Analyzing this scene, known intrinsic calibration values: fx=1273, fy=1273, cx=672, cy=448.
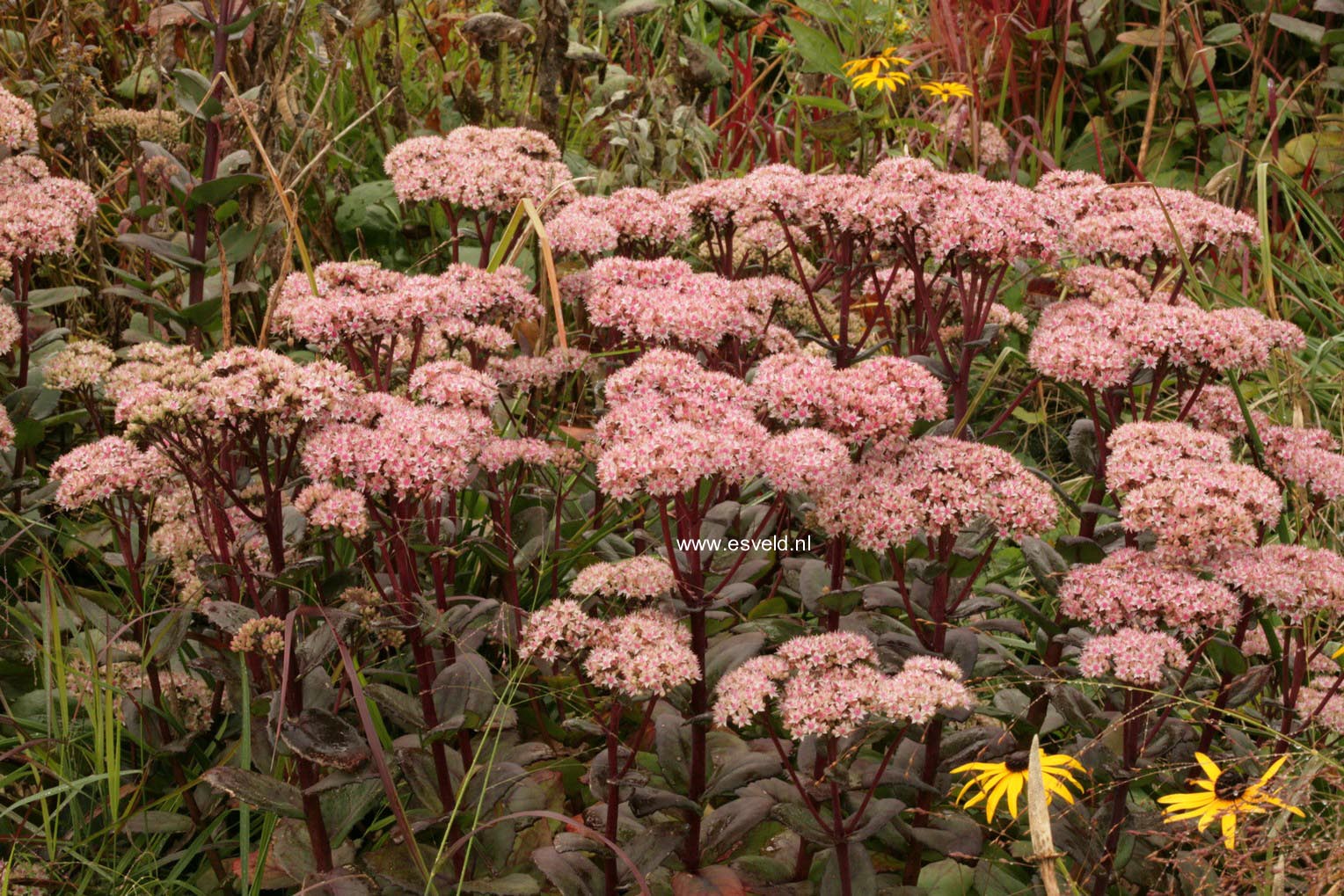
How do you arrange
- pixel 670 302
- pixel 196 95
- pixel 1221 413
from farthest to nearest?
pixel 196 95
pixel 1221 413
pixel 670 302

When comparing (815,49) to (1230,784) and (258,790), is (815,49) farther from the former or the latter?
(258,790)

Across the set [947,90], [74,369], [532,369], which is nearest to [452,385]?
[532,369]

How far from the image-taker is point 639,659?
7.84 feet

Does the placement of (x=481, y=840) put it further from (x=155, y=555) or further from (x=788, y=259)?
(x=788, y=259)

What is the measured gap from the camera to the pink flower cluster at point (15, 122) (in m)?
3.50

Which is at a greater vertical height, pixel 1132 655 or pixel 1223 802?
pixel 1132 655

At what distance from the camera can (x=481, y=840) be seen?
2721 mm

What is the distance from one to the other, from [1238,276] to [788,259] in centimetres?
276

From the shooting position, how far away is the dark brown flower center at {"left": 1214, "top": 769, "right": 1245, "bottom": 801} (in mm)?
2443

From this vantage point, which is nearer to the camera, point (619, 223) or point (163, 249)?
→ point (619, 223)

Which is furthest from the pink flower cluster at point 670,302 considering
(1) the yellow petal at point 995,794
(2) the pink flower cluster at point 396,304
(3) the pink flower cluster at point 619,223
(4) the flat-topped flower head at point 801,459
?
(1) the yellow petal at point 995,794

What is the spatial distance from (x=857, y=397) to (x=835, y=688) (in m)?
0.65

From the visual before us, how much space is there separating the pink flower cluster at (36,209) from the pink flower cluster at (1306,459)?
3.10 metres

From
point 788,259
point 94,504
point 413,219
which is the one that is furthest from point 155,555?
point 413,219
